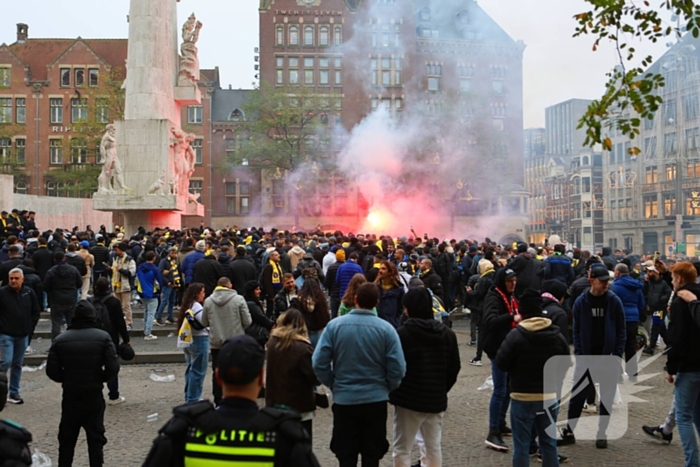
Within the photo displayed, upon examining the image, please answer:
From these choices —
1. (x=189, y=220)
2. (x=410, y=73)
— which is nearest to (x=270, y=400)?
(x=189, y=220)

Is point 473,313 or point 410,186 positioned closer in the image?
point 473,313

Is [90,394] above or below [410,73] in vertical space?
below

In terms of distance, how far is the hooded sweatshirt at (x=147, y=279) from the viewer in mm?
13023

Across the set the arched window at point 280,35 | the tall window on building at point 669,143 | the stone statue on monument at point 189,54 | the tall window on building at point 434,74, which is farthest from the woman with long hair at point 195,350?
the tall window on building at point 669,143

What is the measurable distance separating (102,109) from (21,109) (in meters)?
13.1

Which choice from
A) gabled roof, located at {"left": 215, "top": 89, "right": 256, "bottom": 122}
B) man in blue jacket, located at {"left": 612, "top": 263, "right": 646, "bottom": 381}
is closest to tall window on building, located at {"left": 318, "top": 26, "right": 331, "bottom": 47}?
gabled roof, located at {"left": 215, "top": 89, "right": 256, "bottom": 122}

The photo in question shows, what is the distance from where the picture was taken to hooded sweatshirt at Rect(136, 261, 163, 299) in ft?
42.7

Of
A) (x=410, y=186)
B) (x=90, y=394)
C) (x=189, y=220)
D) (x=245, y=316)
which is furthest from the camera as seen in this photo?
(x=410, y=186)

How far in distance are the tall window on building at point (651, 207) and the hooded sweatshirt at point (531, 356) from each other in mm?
62820

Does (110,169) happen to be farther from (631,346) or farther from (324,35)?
(324,35)

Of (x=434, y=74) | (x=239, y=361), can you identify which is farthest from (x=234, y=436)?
(x=434, y=74)

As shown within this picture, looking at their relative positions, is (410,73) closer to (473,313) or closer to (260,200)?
(260,200)

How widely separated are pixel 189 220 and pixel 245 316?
3675 cm

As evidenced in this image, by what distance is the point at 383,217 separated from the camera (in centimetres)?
5191
